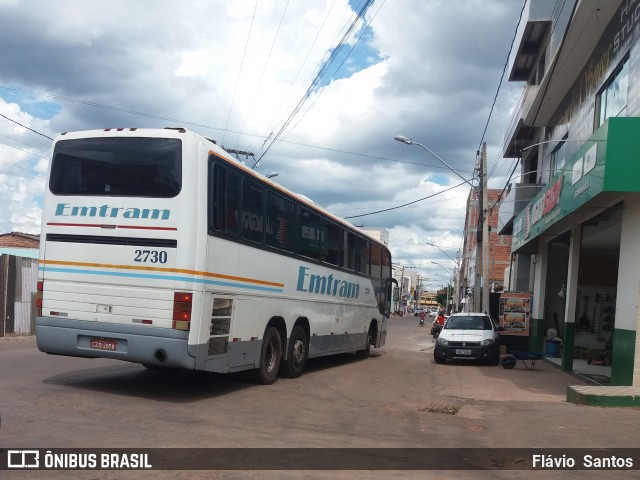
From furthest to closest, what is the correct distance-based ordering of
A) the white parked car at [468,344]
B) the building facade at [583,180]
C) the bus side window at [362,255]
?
1. the white parked car at [468,344]
2. the bus side window at [362,255]
3. the building facade at [583,180]

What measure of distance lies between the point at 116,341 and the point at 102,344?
0.23 metres

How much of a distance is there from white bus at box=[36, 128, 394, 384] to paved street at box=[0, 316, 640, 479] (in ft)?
2.34

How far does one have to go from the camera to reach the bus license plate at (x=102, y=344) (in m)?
8.59

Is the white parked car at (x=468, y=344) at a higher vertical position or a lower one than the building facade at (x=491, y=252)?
lower

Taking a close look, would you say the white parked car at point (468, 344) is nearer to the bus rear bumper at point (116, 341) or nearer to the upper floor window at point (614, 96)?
the upper floor window at point (614, 96)

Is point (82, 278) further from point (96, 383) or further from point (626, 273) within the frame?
point (626, 273)

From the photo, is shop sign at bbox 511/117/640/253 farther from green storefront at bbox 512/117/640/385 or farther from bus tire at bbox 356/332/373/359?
bus tire at bbox 356/332/373/359

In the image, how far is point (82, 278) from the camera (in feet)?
28.8

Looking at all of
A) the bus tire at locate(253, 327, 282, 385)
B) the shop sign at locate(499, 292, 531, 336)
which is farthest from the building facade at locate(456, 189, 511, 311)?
the bus tire at locate(253, 327, 282, 385)

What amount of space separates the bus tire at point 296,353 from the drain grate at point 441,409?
3.03m

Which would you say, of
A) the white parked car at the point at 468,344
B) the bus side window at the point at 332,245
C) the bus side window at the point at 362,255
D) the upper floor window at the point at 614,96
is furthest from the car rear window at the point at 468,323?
the upper floor window at the point at 614,96

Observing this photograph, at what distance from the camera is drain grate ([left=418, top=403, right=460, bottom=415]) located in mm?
9414

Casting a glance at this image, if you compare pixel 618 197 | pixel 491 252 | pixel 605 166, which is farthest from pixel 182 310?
pixel 491 252

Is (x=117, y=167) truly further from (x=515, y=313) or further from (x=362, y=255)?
(x=515, y=313)
